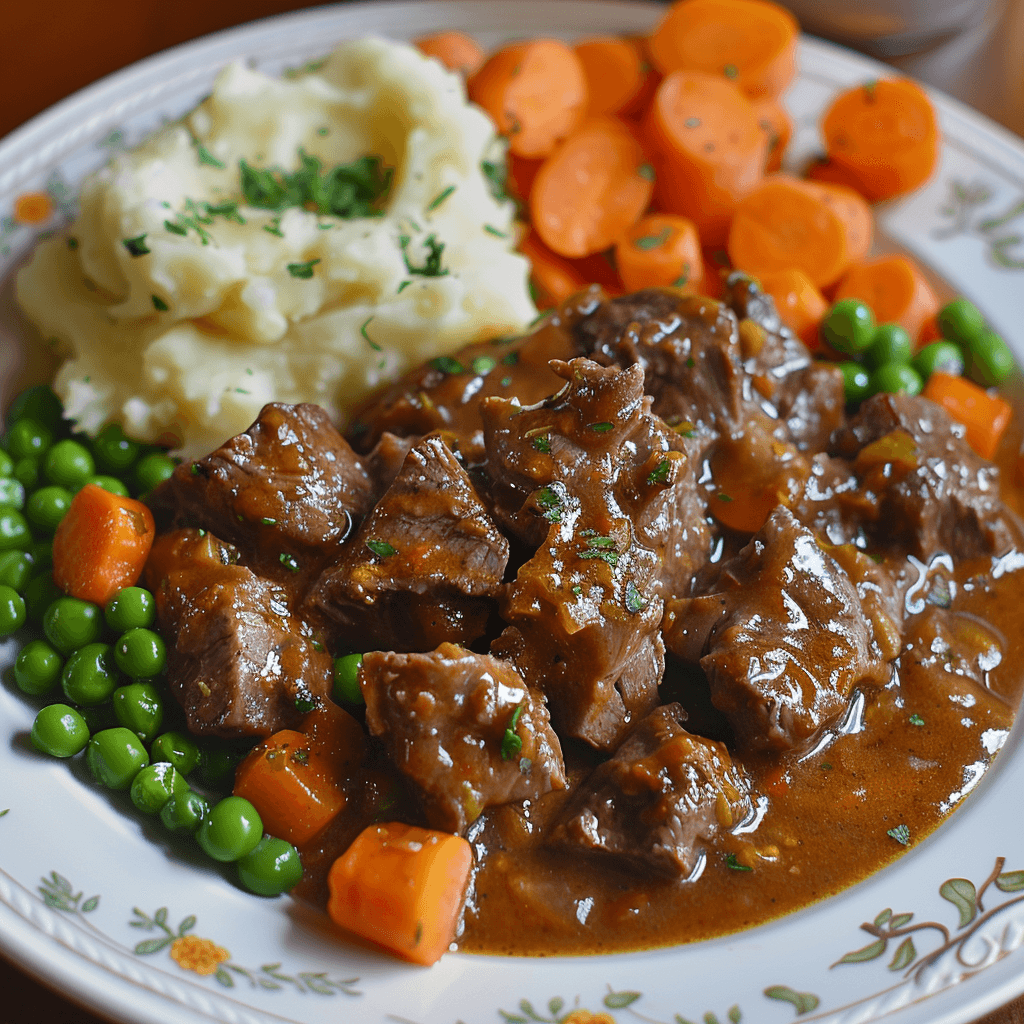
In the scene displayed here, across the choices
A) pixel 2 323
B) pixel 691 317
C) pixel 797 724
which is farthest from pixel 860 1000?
pixel 2 323

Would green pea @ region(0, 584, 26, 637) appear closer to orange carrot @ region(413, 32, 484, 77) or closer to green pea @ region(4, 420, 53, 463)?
green pea @ region(4, 420, 53, 463)

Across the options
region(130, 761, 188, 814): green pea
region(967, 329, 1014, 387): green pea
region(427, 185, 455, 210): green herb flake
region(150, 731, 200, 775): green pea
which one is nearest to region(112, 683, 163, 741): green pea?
region(150, 731, 200, 775): green pea

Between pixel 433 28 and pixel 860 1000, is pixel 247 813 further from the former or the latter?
pixel 433 28

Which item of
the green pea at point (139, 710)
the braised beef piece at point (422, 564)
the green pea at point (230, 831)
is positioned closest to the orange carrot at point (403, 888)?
the green pea at point (230, 831)

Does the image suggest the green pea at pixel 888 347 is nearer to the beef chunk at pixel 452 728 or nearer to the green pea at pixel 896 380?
the green pea at pixel 896 380

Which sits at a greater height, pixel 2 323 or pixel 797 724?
pixel 2 323

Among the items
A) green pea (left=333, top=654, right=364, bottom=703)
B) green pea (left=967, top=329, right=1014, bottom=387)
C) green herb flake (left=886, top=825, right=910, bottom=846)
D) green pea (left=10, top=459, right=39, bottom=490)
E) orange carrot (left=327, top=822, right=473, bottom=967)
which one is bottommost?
green herb flake (left=886, top=825, right=910, bottom=846)
